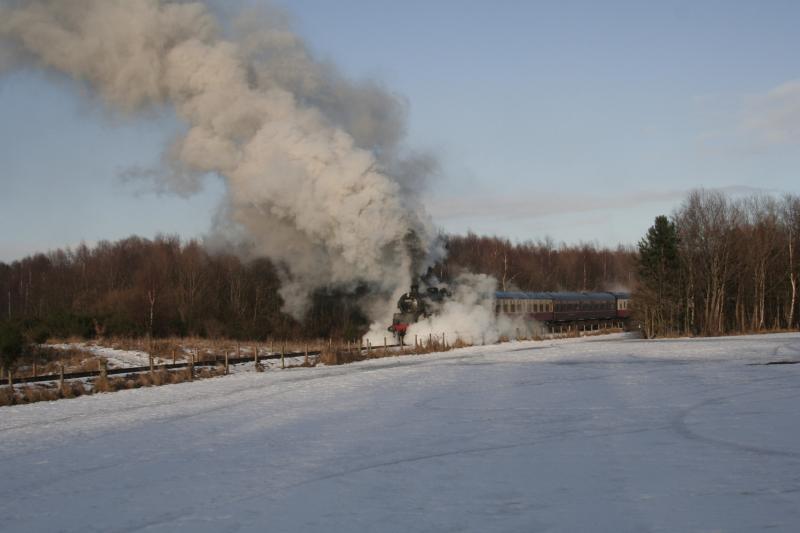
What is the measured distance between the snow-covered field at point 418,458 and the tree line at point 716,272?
120 ft

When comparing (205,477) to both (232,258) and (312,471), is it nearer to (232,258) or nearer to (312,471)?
(312,471)

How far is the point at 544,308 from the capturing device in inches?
2244

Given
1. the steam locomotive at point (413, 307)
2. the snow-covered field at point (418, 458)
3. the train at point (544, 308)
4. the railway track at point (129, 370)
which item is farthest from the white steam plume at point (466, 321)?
the snow-covered field at point (418, 458)

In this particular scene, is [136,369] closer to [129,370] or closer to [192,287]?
[129,370]

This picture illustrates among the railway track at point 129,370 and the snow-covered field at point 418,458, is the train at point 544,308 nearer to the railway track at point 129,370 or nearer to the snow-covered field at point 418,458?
the railway track at point 129,370

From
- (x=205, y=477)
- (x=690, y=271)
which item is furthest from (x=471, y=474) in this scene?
(x=690, y=271)

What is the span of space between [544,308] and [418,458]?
4566cm

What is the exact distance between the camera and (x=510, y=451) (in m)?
12.9

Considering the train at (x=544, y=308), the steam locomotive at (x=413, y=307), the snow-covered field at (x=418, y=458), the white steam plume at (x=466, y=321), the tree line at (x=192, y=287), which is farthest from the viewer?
the tree line at (x=192, y=287)

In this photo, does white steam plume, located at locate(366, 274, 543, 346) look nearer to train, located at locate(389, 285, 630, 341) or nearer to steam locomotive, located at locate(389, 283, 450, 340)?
steam locomotive, located at locate(389, 283, 450, 340)

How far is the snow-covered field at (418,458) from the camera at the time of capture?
9.10m

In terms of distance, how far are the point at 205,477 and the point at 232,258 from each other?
5812 cm

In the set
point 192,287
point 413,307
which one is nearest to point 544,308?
point 413,307

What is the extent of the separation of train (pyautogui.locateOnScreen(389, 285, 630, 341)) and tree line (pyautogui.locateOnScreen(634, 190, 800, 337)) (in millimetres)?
4735
